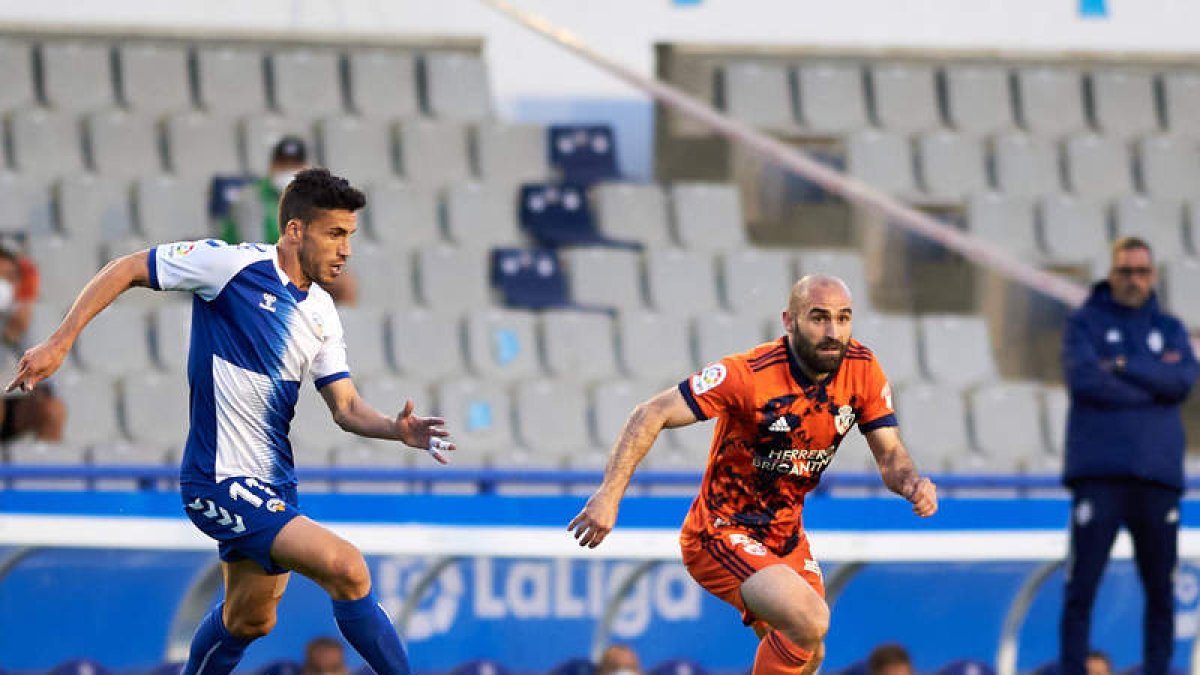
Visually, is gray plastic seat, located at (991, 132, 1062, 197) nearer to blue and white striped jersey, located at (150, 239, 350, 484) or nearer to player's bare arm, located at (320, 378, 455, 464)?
player's bare arm, located at (320, 378, 455, 464)

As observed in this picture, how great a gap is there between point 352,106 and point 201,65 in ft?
3.36

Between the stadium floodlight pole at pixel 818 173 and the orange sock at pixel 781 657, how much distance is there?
5.78 metres

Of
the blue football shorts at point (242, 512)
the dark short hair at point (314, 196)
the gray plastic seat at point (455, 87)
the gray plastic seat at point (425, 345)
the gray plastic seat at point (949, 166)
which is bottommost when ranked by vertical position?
the blue football shorts at point (242, 512)

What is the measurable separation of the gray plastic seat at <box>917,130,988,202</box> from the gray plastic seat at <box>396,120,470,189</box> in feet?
10.5

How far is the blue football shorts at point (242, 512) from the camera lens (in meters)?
6.03

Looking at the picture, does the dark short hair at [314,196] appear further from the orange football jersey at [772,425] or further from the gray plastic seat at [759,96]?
the gray plastic seat at [759,96]

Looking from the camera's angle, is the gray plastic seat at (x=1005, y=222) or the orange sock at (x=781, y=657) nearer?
the orange sock at (x=781, y=657)

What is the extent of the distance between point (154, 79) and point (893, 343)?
5.09m

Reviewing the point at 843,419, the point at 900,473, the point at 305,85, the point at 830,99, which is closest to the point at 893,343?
the point at 830,99

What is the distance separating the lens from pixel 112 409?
36.2 feet

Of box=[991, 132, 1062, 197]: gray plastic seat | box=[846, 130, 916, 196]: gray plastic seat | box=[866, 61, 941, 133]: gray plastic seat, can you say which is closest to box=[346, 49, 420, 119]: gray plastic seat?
box=[846, 130, 916, 196]: gray plastic seat

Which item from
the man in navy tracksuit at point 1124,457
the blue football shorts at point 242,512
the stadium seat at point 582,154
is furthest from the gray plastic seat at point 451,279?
the blue football shorts at point 242,512

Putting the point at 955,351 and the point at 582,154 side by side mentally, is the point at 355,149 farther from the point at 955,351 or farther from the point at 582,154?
the point at 955,351

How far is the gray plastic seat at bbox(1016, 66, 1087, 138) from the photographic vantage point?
48.1 feet
